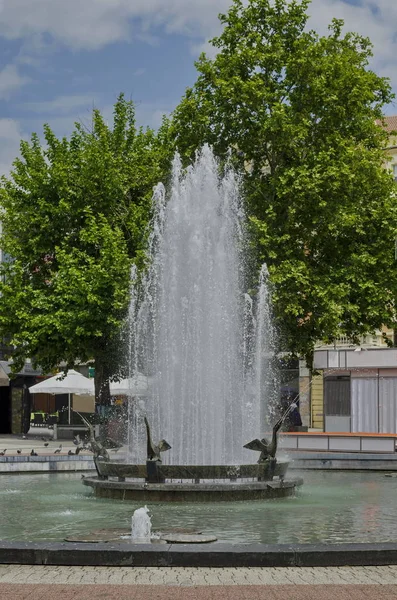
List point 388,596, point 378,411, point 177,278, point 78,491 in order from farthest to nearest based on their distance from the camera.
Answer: point 378,411 → point 177,278 → point 78,491 → point 388,596

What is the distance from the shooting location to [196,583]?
9.06 metres

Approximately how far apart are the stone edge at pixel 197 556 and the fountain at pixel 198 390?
6137 millimetres

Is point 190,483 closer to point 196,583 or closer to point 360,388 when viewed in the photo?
point 196,583

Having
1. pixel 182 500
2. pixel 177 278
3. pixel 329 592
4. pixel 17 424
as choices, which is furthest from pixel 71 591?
pixel 17 424

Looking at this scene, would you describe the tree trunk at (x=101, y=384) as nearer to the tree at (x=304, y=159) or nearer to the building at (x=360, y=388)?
the tree at (x=304, y=159)

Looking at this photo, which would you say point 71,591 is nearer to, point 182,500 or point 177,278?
point 182,500

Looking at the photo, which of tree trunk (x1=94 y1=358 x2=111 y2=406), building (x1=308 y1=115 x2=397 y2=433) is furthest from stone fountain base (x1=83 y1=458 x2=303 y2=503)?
building (x1=308 y1=115 x2=397 y2=433)

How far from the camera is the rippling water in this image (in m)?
12.5

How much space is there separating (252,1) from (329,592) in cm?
3191

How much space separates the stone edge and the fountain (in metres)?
6.14

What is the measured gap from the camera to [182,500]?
16.0 meters

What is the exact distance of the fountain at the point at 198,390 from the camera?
1645 cm

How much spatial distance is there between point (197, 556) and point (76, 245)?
1171 inches

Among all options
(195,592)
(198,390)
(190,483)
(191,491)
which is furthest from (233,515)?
(198,390)
